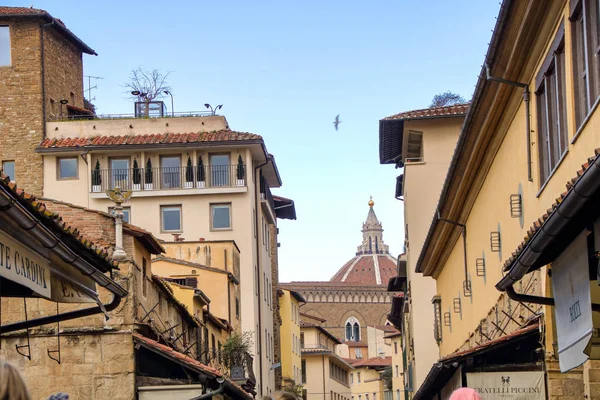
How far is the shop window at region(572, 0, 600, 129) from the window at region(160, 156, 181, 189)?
45.1 meters

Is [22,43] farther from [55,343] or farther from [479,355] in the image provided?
[479,355]

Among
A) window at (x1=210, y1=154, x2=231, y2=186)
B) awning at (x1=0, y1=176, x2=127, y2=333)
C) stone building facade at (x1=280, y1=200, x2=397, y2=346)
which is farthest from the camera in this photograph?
stone building facade at (x1=280, y1=200, x2=397, y2=346)

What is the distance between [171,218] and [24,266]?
154 ft

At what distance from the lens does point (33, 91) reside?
191 ft

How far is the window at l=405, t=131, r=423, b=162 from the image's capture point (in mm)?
45862

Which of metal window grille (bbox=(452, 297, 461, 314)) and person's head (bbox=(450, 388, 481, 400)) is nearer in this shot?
person's head (bbox=(450, 388, 481, 400))

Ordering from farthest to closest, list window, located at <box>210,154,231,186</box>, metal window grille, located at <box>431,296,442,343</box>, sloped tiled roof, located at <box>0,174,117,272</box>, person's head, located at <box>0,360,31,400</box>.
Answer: window, located at <box>210,154,231,186</box> → metal window grille, located at <box>431,296,442,343</box> → sloped tiled roof, located at <box>0,174,117,272</box> → person's head, located at <box>0,360,31,400</box>

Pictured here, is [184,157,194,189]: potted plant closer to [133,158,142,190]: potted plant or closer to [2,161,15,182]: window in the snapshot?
[133,158,142,190]: potted plant

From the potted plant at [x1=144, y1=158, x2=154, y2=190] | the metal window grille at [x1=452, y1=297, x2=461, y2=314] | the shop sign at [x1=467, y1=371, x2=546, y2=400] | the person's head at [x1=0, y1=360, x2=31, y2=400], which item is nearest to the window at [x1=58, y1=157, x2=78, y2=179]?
the potted plant at [x1=144, y1=158, x2=154, y2=190]

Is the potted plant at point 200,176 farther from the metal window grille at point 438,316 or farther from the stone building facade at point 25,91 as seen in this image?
the metal window grille at point 438,316

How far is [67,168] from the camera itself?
58281mm

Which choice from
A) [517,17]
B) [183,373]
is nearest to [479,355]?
[517,17]

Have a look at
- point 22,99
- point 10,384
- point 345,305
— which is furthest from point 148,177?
point 345,305

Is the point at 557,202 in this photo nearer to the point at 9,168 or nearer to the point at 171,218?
the point at 171,218
